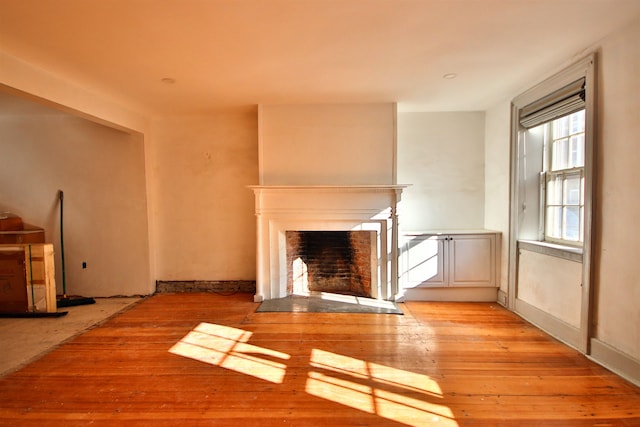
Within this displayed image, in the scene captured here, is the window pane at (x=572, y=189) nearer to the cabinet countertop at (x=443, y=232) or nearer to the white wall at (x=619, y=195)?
the white wall at (x=619, y=195)

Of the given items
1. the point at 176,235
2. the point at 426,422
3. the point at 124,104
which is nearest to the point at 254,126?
the point at 124,104

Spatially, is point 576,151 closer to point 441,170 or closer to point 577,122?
point 577,122

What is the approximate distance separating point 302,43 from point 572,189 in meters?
3.03

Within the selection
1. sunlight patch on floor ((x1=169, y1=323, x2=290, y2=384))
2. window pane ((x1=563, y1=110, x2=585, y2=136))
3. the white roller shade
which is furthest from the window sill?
sunlight patch on floor ((x1=169, y1=323, x2=290, y2=384))

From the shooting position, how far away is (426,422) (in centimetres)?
185

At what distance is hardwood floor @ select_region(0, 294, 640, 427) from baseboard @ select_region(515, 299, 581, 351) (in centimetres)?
11

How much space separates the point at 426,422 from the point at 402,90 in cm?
319

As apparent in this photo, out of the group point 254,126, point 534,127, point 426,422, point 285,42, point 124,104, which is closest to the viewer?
point 426,422

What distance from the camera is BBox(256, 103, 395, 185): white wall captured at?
396 centimetres

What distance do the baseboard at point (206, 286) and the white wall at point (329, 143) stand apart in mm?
1650

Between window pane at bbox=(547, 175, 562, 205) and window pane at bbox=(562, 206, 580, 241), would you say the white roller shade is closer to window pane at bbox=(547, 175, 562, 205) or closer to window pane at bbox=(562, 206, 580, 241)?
window pane at bbox=(547, 175, 562, 205)

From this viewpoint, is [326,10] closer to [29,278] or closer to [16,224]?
[29,278]

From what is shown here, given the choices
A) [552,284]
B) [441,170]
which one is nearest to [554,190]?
[552,284]

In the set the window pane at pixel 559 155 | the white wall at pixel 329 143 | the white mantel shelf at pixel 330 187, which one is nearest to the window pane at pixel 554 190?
the window pane at pixel 559 155
